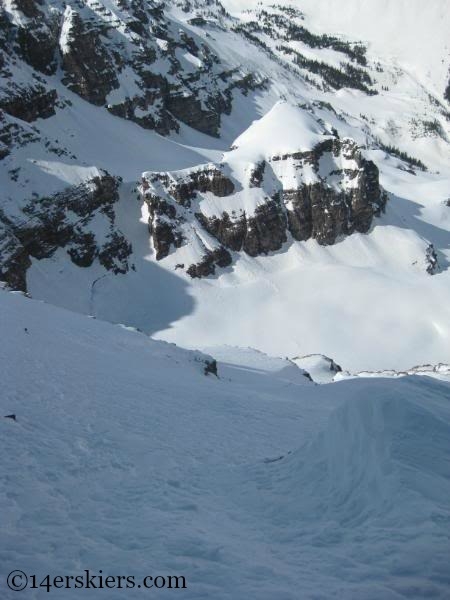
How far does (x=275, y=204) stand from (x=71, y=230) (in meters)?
23.6

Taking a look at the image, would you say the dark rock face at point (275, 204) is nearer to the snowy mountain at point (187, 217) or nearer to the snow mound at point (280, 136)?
the snowy mountain at point (187, 217)

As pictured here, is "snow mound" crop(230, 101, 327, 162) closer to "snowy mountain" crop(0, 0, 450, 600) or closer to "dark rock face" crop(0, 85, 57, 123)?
"snowy mountain" crop(0, 0, 450, 600)

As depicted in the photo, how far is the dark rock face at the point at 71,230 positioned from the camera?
49.2 meters

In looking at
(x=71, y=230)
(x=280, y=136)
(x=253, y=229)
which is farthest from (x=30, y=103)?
(x=280, y=136)

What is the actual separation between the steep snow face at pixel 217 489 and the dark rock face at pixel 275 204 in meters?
43.1

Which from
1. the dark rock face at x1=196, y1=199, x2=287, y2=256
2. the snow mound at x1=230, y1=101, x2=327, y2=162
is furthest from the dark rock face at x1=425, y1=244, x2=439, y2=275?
the snow mound at x1=230, y1=101, x2=327, y2=162

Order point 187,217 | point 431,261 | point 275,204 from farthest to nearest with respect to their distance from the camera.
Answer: point 275,204, point 431,261, point 187,217

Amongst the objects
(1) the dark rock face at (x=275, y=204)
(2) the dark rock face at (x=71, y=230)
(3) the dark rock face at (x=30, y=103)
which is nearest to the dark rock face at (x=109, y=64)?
(3) the dark rock face at (x=30, y=103)

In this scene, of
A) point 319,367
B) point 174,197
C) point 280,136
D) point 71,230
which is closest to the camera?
point 319,367

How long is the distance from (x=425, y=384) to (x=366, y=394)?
14.5ft

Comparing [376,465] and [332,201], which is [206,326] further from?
[376,465]

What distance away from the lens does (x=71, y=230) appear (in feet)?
179

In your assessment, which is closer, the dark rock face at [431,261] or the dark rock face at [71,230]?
the dark rock face at [71,230]

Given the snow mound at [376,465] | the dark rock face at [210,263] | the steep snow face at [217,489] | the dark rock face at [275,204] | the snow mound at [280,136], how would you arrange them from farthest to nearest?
1. the snow mound at [280,136]
2. the dark rock face at [275,204]
3. the dark rock face at [210,263]
4. the snow mound at [376,465]
5. the steep snow face at [217,489]
